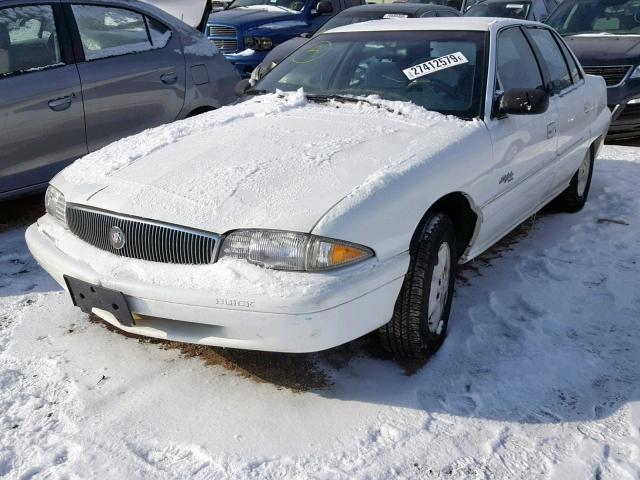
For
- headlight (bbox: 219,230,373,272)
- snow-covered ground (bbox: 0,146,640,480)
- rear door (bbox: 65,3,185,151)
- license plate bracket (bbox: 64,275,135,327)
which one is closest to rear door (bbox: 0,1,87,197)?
rear door (bbox: 65,3,185,151)

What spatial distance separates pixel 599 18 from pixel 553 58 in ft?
13.5

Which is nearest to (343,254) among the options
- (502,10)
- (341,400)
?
(341,400)

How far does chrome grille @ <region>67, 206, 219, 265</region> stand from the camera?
8.89 feet

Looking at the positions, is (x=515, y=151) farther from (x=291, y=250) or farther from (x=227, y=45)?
(x=227, y=45)

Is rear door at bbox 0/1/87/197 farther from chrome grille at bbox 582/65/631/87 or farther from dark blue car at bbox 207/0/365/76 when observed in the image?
chrome grille at bbox 582/65/631/87

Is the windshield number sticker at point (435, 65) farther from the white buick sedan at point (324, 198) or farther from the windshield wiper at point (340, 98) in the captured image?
the windshield wiper at point (340, 98)

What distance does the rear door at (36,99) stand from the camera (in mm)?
4629

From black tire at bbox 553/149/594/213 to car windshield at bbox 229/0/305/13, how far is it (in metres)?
6.64

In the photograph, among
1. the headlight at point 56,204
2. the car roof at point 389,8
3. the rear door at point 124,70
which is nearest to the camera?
the headlight at point 56,204

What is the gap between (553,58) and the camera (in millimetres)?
4812

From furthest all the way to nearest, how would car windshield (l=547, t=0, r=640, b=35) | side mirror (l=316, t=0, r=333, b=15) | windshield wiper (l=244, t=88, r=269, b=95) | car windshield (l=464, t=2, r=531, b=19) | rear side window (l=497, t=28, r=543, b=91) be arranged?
car windshield (l=464, t=2, r=531, b=19), side mirror (l=316, t=0, r=333, b=15), car windshield (l=547, t=0, r=640, b=35), windshield wiper (l=244, t=88, r=269, b=95), rear side window (l=497, t=28, r=543, b=91)

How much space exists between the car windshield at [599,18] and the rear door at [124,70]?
5.05m

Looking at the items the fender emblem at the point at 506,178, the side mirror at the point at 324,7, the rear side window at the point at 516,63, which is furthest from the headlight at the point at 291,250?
the side mirror at the point at 324,7

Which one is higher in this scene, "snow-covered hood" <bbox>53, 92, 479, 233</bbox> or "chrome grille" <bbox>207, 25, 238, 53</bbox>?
"snow-covered hood" <bbox>53, 92, 479, 233</bbox>
